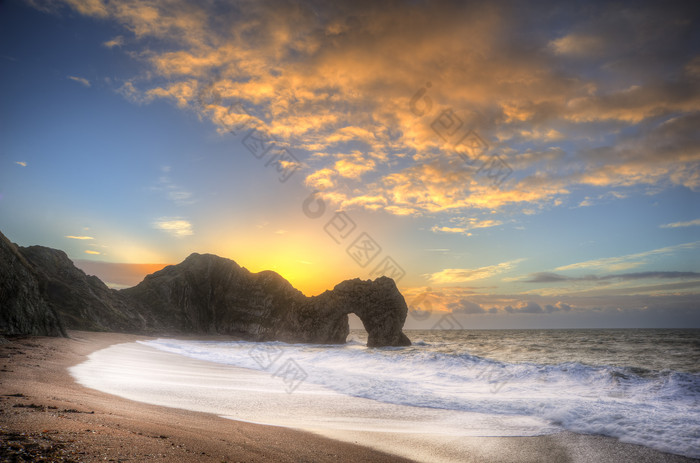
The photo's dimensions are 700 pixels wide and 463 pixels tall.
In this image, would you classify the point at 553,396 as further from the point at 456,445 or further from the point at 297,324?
the point at 297,324

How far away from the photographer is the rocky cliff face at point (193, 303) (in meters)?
23.0

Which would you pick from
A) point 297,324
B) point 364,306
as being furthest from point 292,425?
point 297,324

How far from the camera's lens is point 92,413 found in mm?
5582

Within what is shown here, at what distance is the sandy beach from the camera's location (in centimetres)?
388

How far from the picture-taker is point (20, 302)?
2153cm

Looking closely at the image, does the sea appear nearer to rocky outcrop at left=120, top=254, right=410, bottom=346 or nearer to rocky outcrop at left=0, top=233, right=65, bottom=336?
rocky outcrop at left=0, top=233, right=65, bottom=336

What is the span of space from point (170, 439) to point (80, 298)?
188 feet

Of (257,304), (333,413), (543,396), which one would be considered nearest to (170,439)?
(333,413)

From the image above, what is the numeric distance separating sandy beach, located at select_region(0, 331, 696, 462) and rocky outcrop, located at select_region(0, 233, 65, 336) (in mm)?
15865

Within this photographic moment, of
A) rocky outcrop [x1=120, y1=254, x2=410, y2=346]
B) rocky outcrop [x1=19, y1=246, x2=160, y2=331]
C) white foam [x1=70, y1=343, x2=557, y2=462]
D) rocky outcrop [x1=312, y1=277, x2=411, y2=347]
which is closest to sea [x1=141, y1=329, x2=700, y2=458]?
white foam [x1=70, y1=343, x2=557, y2=462]

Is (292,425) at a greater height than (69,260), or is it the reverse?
(69,260)

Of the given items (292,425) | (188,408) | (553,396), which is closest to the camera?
(292,425)

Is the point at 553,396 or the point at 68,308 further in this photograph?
the point at 68,308

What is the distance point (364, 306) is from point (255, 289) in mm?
30868
